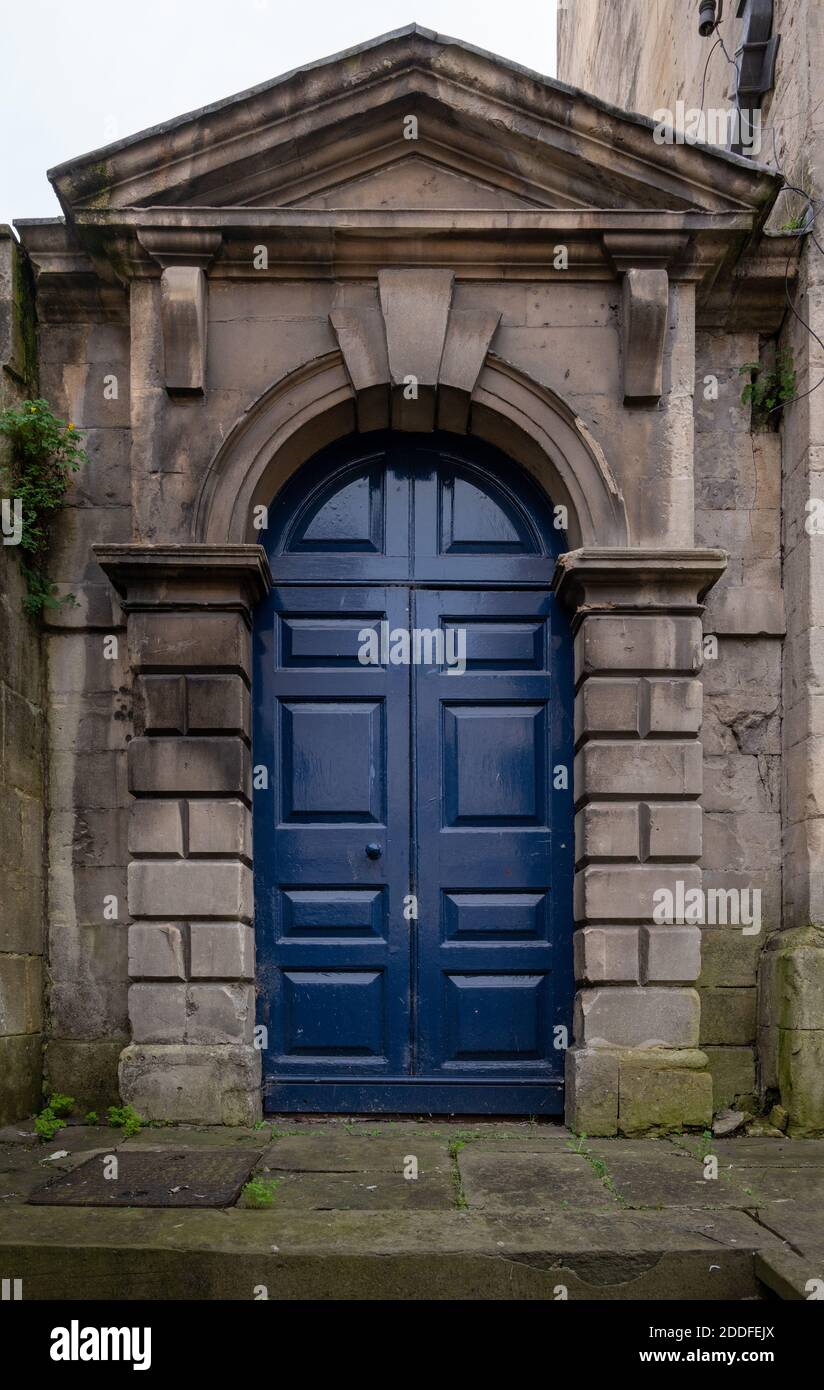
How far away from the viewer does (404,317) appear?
6.02 metres

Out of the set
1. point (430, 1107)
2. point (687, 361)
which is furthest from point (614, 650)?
point (430, 1107)

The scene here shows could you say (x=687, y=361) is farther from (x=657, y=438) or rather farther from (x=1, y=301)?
(x=1, y=301)

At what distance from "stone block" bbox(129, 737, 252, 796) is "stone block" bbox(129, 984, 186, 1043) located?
→ 101cm

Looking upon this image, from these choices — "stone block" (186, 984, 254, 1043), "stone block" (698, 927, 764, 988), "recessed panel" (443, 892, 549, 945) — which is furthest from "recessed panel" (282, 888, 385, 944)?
"stone block" (698, 927, 764, 988)

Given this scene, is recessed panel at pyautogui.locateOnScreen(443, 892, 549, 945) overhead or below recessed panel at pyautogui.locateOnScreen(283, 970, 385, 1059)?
overhead

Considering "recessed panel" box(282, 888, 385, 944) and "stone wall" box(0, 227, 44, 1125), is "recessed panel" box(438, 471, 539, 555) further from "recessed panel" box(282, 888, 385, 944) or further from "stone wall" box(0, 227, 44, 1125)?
"stone wall" box(0, 227, 44, 1125)

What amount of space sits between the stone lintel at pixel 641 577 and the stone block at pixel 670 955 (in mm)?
1667

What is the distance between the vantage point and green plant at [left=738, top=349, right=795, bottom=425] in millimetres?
6211

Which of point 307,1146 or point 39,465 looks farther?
point 39,465

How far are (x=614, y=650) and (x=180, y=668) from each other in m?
2.27

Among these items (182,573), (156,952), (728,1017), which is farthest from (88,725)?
(728,1017)

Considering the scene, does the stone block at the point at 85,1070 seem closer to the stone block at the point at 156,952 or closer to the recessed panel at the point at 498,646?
the stone block at the point at 156,952

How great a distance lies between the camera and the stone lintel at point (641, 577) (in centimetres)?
576

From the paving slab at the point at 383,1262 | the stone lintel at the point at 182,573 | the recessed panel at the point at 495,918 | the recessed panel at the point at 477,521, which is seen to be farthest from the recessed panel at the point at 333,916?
the paving slab at the point at 383,1262
